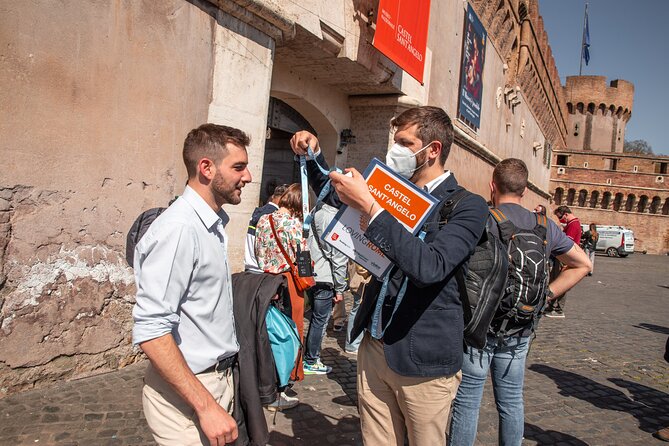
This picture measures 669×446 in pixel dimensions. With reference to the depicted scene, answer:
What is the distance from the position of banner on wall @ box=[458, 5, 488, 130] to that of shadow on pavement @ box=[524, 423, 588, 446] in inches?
→ 362

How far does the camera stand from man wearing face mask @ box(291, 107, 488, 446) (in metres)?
1.64

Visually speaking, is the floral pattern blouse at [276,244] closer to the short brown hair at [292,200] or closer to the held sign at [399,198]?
the short brown hair at [292,200]

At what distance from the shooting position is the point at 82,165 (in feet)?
12.2

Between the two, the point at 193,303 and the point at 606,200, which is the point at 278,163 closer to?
the point at 193,303

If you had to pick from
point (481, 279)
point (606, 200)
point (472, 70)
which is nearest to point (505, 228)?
point (481, 279)

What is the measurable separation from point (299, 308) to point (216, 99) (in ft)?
7.66

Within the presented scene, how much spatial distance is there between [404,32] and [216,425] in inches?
272

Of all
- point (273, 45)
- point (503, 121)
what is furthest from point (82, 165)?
point (503, 121)

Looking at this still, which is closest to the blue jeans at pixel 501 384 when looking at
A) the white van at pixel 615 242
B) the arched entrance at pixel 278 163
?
the arched entrance at pixel 278 163

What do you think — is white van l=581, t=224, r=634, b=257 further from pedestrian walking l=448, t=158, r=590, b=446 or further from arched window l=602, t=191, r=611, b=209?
pedestrian walking l=448, t=158, r=590, b=446

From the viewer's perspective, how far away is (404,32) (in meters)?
7.29

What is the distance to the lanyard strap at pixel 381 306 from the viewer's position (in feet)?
6.11

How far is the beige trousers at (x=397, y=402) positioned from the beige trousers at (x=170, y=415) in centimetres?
67

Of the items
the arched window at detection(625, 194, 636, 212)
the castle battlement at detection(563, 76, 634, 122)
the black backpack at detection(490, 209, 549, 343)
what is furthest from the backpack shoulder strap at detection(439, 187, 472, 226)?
the castle battlement at detection(563, 76, 634, 122)
